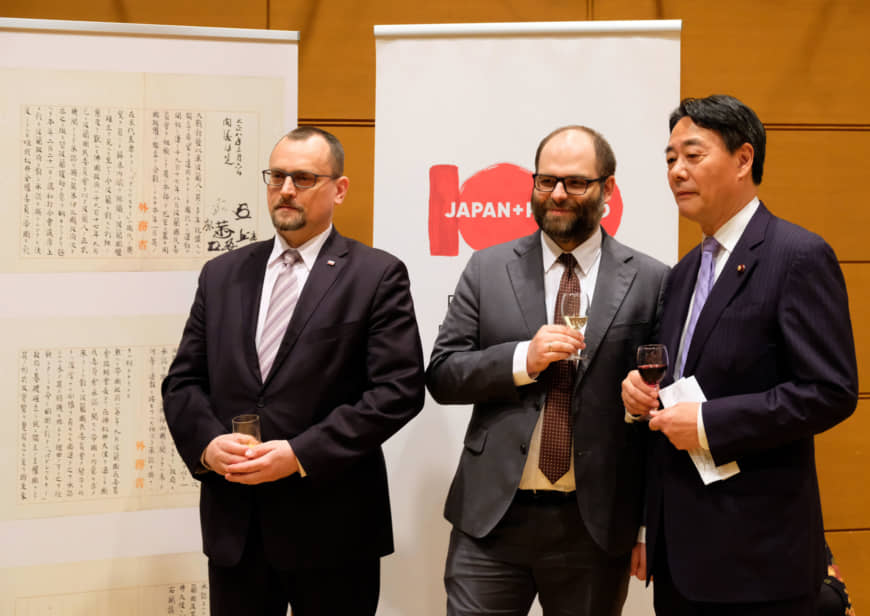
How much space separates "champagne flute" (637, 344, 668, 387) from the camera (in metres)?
1.75

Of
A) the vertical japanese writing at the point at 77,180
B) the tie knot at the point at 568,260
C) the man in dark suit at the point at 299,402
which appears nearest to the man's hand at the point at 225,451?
the man in dark suit at the point at 299,402

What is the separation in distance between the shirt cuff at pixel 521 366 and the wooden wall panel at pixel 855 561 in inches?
84.7

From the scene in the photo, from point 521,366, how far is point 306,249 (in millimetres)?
807

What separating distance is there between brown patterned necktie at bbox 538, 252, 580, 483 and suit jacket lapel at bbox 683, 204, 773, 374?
36cm

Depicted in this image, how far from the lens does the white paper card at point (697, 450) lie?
67.6 inches

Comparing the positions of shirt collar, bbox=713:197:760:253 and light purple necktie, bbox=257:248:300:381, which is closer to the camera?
shirt collar, bbox=713:197:760:253

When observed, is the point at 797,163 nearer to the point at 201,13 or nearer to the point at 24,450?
the point at 201,13

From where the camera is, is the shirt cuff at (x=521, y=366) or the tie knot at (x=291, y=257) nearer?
the shirt cuff at (x=521, y=366)

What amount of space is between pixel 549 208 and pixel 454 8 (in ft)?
4.73

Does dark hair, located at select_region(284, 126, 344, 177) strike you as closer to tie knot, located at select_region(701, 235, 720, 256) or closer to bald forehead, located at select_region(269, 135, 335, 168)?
bald forehead, located at select_region(269, 135, 335, 168)

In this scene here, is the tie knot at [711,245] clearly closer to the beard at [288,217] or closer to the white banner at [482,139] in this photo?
the white banner at [482,139]

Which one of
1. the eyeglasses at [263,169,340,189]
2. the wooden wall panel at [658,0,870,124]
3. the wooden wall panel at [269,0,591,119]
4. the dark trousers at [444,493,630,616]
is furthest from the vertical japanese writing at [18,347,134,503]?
the wooden wall panel at [658,0,870,124]

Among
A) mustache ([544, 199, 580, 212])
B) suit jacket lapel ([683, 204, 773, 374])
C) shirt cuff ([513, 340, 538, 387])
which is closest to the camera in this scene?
suit jacket lapel ([683, 204, 773, 374])

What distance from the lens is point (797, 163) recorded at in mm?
3170
